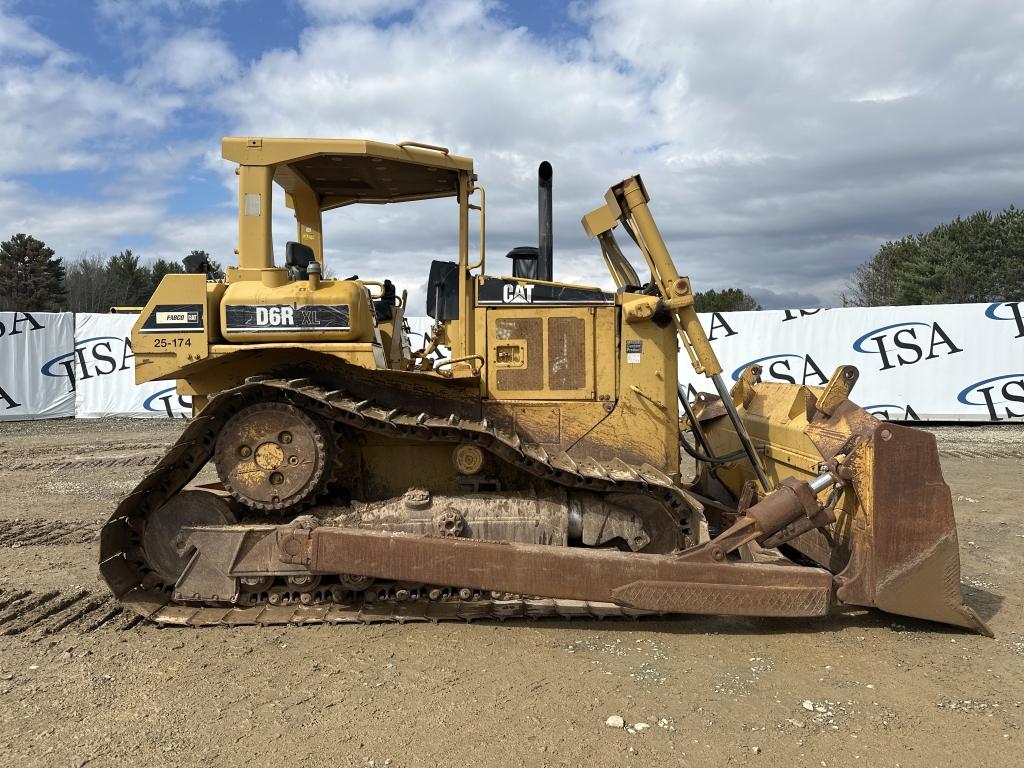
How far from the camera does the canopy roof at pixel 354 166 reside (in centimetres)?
490

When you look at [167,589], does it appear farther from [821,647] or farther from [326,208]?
[821,647]

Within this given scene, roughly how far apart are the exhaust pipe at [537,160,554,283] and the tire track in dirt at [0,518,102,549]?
196 inches

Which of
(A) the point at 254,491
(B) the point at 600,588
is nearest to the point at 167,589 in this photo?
(A) the point at 254,491

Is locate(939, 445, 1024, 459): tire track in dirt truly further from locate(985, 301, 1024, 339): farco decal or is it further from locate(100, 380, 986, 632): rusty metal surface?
locate(100, 380, 986, 632): rusty metal surface

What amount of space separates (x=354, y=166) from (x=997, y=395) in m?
15.1

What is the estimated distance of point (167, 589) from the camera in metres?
4.93

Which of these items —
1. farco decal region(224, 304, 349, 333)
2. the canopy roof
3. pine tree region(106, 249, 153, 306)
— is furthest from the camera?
pine tree region(106, 249, 153, 306)

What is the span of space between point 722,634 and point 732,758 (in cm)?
145

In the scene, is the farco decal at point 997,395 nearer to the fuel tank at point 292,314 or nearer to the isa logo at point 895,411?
the isa logo at point 895,411

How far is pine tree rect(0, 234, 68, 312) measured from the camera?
38.9m

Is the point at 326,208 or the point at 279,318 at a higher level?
the point at 326,208

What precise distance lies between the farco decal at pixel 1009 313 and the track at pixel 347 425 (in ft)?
45.4

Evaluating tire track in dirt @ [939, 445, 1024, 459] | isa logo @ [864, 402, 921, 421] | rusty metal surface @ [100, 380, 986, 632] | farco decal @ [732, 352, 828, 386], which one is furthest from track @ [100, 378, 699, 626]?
isa logo @ [864, 402, 921, 421]

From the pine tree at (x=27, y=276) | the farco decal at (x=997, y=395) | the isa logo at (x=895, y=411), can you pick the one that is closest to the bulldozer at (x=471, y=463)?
the isa logo at (x=895, y=411)
